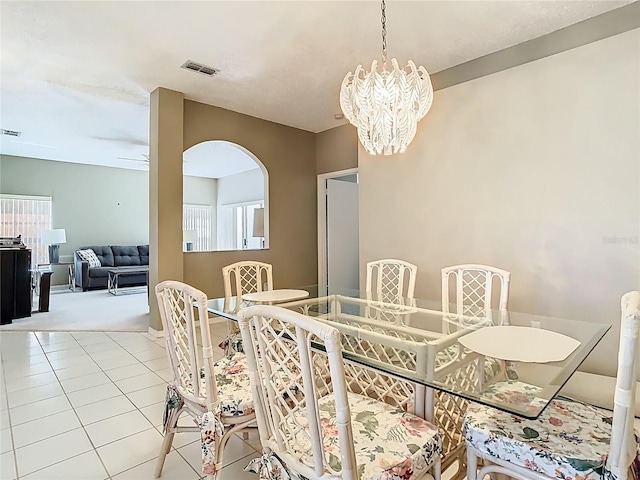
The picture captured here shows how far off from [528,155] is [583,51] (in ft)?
2.54

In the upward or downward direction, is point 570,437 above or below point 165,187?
below

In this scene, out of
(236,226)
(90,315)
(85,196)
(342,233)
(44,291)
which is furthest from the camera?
(236,226)

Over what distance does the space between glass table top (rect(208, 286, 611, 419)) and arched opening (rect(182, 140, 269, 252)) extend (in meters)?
5.87

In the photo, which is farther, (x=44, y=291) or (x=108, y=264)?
(x=108, y=264)

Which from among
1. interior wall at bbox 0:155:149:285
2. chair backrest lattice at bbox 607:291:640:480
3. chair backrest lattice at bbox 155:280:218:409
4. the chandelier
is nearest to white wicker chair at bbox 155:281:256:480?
chair backrest lattice at bbox 155:280:218:409

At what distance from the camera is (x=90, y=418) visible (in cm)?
217

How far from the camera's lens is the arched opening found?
791cm

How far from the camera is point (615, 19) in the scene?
95.0 inches

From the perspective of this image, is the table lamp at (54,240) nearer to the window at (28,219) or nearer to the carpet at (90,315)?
the window at (28,219)

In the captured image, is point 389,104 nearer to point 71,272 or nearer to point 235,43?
point 235,43

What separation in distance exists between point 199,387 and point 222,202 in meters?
8.18

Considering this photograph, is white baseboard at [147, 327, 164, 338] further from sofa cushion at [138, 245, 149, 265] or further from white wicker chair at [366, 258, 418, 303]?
sofa cushion at [138, 245, 149, 265]

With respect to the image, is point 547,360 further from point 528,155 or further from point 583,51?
point 583,51

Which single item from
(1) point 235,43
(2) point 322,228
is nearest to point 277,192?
(2) point 322,228
